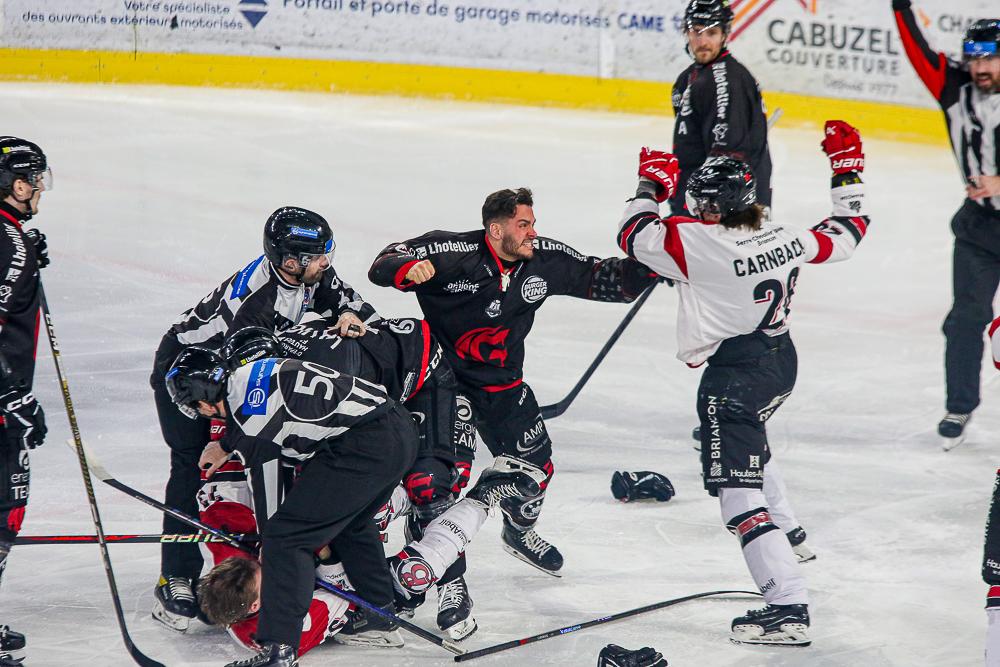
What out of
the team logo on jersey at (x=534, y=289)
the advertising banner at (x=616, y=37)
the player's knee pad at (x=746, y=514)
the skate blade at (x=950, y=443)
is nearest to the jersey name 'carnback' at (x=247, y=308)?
the team logo on jersey at (x=534, y=289)

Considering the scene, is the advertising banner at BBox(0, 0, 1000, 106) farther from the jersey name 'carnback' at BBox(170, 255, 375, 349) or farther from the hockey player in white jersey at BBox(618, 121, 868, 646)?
the hockey player in white jersey at BBox(618, 121, 868, 646)

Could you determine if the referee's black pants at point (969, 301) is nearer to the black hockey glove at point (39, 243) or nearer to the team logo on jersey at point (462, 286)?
the team logo on jersey at point (462, 286)

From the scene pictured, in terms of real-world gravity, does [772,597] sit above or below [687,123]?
below

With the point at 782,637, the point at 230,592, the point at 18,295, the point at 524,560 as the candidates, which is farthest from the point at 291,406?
the point at 782,637

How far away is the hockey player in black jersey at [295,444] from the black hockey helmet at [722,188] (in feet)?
3.44

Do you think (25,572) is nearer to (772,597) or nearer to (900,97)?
(772,597)

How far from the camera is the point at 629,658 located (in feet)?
10.4

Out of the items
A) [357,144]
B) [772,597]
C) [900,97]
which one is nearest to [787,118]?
[900,97]

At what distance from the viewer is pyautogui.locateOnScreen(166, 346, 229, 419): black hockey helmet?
9.71 ft

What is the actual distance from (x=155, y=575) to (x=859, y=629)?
200cm

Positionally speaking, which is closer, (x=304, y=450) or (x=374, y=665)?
(x=304, y=450)

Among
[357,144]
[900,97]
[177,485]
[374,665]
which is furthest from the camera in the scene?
[900,97]

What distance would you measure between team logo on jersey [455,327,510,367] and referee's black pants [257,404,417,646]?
0.65 meters

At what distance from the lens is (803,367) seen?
19.2 ft
